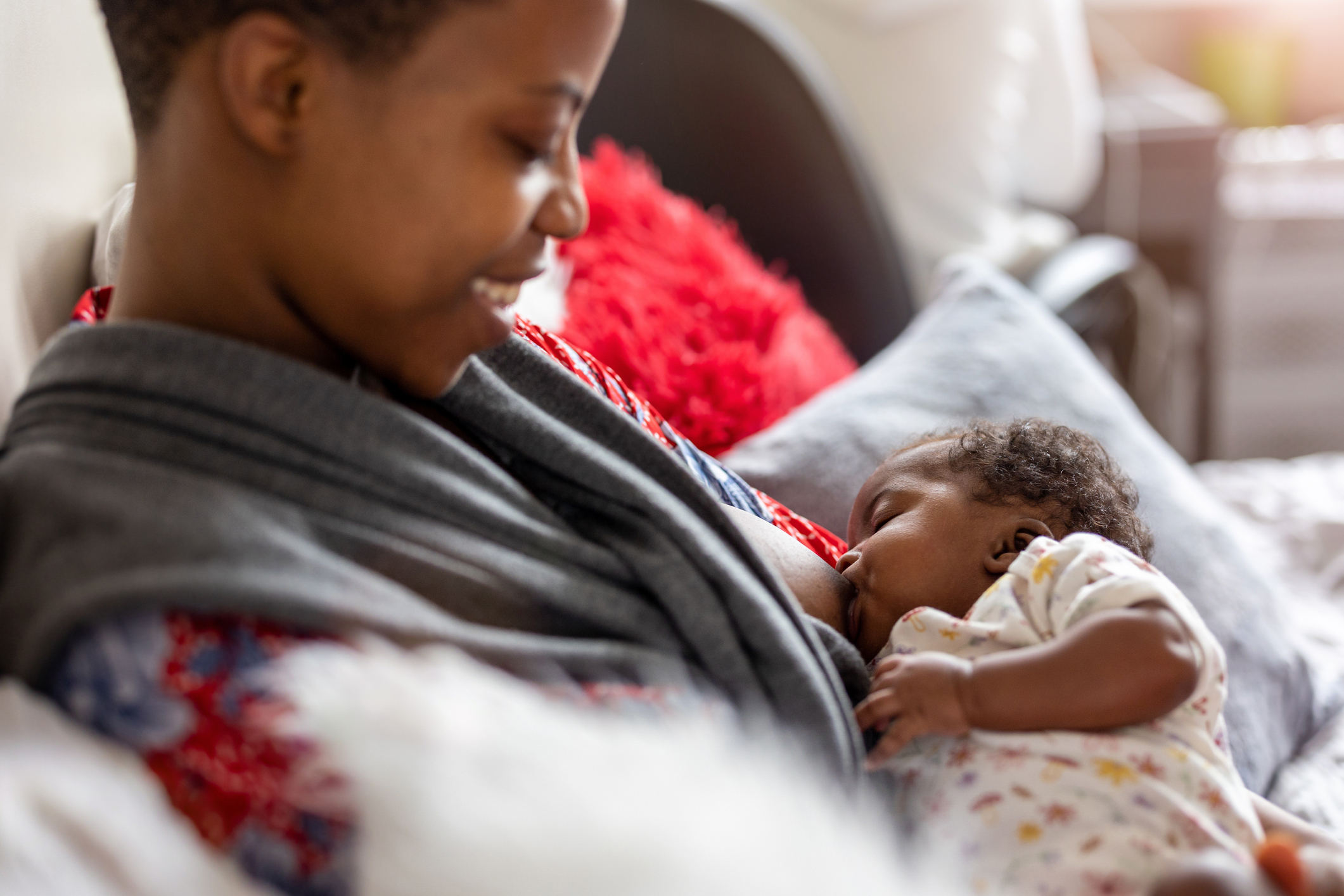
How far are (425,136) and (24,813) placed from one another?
0.31 meters

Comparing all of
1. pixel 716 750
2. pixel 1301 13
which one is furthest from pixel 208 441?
pixel 1301 13

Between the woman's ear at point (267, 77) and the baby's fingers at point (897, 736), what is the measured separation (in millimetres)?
418

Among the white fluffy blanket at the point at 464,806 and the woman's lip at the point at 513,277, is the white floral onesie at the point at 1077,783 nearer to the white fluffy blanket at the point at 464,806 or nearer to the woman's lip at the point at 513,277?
the white fluffy blanket at the point at 464,806

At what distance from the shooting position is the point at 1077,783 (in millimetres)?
603

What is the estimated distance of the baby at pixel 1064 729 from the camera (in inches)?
23.1

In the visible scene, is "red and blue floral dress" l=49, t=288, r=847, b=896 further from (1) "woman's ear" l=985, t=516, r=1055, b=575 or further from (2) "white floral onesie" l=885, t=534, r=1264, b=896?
(1) "woman's ear" l=985, t=516, r=1055, b=575

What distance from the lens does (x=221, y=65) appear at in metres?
0.52

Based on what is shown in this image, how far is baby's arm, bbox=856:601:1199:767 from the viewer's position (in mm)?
603

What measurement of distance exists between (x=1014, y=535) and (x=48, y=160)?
0.67 m

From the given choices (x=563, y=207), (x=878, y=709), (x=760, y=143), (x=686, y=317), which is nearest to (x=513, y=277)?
(x=563, y=207)

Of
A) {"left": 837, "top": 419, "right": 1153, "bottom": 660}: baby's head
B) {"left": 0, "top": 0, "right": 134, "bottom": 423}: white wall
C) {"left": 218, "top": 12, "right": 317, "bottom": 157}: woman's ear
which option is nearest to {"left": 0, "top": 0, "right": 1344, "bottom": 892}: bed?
{"left": 0, "top": 0, "right": 134, "bottom": 423}: white wall

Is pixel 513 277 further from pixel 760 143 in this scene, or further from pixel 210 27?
pixel 760 143

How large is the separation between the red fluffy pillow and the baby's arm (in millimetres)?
459

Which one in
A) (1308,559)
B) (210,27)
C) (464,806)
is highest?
(210,27)
